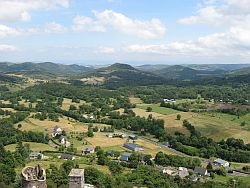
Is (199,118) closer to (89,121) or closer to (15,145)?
(89,121)

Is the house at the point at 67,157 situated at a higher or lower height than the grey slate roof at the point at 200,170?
higher

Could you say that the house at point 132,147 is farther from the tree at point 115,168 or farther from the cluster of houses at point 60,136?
the tree at point 115,168

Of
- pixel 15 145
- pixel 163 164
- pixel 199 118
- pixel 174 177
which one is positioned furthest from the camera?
pixel 199 118

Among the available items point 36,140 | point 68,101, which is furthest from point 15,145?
point 68,101

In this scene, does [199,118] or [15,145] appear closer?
[15,145]

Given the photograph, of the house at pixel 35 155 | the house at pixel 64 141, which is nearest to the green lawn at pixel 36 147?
the house at pixel 64 141

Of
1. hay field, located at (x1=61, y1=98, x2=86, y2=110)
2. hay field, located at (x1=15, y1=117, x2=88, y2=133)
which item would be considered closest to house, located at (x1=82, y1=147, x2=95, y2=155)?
hay field, located at (x1=15, y1=117, x2=88, y2=133)

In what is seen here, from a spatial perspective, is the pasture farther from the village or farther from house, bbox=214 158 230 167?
house, bbox=214 158 230 167

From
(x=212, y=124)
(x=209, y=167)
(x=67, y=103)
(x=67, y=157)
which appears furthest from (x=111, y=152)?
(x=67, y=103)

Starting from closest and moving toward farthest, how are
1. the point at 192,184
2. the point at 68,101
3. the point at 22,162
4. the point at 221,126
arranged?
the point at 192,184
the point at 22,162
the point at 221,126
the point at 68,101

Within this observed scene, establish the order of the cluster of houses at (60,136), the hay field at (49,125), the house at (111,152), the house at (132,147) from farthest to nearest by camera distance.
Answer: the hay field at (49,125)
the cluster of houses at (60,136)
the house at (132,147)
the house at (111,152)

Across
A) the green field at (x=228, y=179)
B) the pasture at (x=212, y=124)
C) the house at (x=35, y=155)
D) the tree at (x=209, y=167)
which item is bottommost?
the green field at (x=228, y=179)
